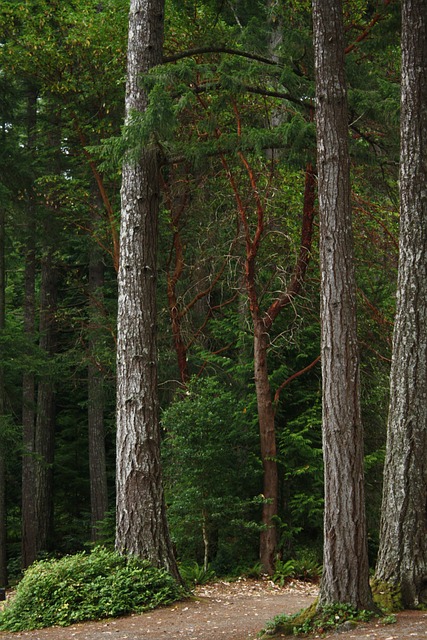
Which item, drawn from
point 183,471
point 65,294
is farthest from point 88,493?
point 183,471

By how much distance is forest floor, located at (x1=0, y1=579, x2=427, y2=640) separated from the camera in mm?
6781

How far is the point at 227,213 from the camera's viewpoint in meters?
14.3

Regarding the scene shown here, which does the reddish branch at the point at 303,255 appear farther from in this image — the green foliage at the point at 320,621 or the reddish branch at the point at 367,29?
the green foliage at the point at 320,621

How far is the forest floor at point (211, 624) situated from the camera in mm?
6781

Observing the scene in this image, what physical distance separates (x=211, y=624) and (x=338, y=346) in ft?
10.6

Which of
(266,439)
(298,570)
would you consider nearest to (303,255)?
(266,439)

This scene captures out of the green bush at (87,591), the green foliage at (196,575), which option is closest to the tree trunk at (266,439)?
the green foliage at (196,575)

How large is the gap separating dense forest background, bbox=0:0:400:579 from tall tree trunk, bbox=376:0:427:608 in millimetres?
1365

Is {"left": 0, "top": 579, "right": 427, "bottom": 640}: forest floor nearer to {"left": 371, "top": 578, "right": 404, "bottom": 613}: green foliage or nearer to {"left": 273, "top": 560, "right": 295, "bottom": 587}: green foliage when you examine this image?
{"left": 371, "top": 578, "right": 404, "bottom": 613}: green foliage

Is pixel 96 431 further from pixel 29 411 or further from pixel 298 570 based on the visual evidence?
pixel 298 570

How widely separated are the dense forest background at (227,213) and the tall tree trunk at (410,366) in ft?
4.48

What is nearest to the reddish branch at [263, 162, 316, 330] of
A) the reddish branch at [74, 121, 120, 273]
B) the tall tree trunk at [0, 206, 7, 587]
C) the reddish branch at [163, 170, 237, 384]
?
the reddish branch at [163, 170, 237, 384]

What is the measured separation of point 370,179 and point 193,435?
5.26m

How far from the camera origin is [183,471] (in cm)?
1255
